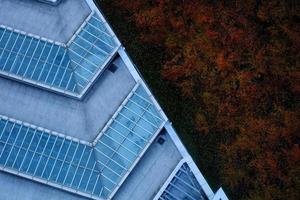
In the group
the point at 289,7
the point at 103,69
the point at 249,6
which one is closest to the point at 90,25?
the point at 103,69

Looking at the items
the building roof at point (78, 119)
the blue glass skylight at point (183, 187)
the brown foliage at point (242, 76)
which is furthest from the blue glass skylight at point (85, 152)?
the brown foliage at point (242, 76)

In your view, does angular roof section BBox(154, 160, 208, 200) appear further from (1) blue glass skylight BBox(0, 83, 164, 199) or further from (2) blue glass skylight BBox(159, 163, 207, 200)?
(1) blue glass skylight BBox(0, 83, 164, 199)

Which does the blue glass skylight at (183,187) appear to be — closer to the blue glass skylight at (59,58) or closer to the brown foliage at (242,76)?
the brown foliage at (242,76)

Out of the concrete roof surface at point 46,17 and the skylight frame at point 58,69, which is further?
the concrete roof surface at point 46,17

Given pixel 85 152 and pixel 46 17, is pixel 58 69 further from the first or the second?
pixel 85 152

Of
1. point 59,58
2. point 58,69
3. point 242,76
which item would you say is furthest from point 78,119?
point 242,76

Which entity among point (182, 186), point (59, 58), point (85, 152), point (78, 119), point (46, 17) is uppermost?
point (46, 17)
